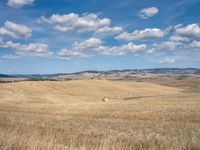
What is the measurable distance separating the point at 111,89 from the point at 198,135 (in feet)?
309

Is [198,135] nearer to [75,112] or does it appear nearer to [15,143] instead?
[15,143]

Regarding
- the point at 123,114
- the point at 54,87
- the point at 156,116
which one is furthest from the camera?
the point at 54,87

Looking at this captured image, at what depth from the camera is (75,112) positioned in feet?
112

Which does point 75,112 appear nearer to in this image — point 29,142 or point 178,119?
point 178,119

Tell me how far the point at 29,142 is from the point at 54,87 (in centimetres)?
9009

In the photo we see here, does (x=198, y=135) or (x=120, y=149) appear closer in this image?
(x=120, y=149)

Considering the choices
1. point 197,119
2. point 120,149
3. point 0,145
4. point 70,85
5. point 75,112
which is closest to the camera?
point 0,145

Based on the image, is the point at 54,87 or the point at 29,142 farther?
the point at 54,87

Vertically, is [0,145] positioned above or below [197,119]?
above

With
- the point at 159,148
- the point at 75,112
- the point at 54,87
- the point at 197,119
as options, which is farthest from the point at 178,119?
the point at 54,87

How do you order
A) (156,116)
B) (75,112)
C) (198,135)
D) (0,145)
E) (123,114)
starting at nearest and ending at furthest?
(0,145) → (198,135) → (156,116) → (123,114) → (75,112)

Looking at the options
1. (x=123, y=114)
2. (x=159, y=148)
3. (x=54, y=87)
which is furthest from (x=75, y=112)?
(x=54, y=87)

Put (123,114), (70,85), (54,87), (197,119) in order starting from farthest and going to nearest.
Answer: (70,85) → (54,87) → (123,114) → (197,119)

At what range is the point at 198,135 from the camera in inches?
615
